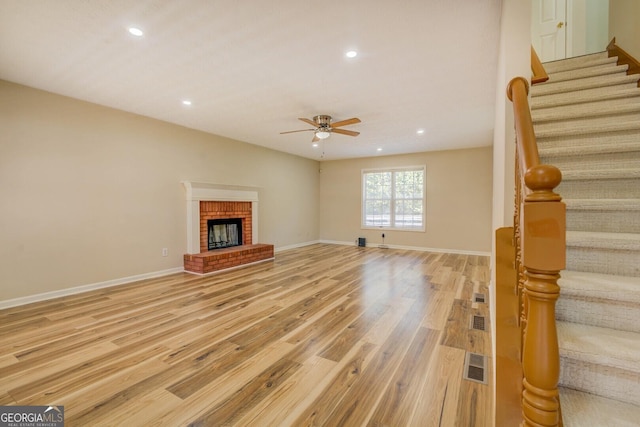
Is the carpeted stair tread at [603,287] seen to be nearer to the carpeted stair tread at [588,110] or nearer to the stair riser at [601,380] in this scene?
the stair riser at [601,380]

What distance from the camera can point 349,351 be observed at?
2.17 meters

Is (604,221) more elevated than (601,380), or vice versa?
(604,221)

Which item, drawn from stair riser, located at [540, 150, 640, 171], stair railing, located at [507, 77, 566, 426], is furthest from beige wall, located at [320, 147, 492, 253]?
stair railing, located at [507, 77, 566, 426]

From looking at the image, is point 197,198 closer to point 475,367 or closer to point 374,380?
point 374,380

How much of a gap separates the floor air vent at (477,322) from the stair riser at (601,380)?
1.64m

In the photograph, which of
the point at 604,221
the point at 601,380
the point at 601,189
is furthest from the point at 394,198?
the point at 601,380

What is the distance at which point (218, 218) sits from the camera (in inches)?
214

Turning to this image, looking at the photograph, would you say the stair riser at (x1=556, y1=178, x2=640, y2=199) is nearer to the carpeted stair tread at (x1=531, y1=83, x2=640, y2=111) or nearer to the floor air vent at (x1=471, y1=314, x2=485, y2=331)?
the carpeted stair tread at (x1=531, y1=83, x2=640, y2=111)

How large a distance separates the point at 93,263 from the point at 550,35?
7.27 meters

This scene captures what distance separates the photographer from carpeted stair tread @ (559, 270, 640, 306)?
3.80 feet

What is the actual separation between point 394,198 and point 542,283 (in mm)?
6828

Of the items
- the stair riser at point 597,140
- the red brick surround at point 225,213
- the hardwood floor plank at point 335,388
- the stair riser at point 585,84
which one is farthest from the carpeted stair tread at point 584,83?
the red brick surround at point 225,213

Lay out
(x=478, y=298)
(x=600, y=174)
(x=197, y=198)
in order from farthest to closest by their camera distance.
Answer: (x=197, y=198)
(x=478, y=298)
(x=600, y=174)

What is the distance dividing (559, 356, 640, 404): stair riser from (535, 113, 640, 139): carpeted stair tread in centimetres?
176
